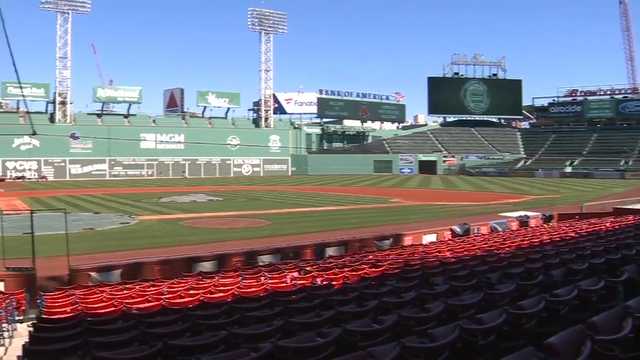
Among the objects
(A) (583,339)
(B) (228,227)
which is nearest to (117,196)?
(B) (228,227)

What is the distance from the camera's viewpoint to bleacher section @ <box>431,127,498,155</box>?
97.9m

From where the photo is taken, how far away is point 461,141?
3969 inches

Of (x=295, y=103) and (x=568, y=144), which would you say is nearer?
(x=568, y=144)

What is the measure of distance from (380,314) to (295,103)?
320 ft

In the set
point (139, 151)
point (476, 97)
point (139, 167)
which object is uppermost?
point (476, 97)

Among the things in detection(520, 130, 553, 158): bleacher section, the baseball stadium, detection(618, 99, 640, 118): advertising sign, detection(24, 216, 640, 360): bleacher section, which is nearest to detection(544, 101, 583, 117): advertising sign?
the baseball stadium

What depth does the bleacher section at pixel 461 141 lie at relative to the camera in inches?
3853

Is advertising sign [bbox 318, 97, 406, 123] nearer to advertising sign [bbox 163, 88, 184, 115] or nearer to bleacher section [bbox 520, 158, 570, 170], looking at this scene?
advertising sign [bbox 163, 88, 184, 115]

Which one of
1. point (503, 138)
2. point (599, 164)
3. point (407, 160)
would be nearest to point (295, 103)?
point (407, 160)

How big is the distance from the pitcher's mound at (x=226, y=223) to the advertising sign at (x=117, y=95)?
5979cm

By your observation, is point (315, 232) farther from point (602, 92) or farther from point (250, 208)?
point (602, 92)

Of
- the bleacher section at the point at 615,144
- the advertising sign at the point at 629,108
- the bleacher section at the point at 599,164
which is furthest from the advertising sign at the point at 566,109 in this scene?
the bleacher section at the point at 599,164

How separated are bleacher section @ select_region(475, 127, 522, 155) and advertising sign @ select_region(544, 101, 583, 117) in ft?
22.2

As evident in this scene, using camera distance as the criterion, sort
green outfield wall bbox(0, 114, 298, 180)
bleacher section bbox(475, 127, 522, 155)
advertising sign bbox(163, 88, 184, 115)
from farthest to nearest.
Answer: advertising sign bbox(163, 88, 184, 115) < bleacher section bbox(475, 127, 522, 155) < green outfield wall bbox(0, 114, 298, 180)
